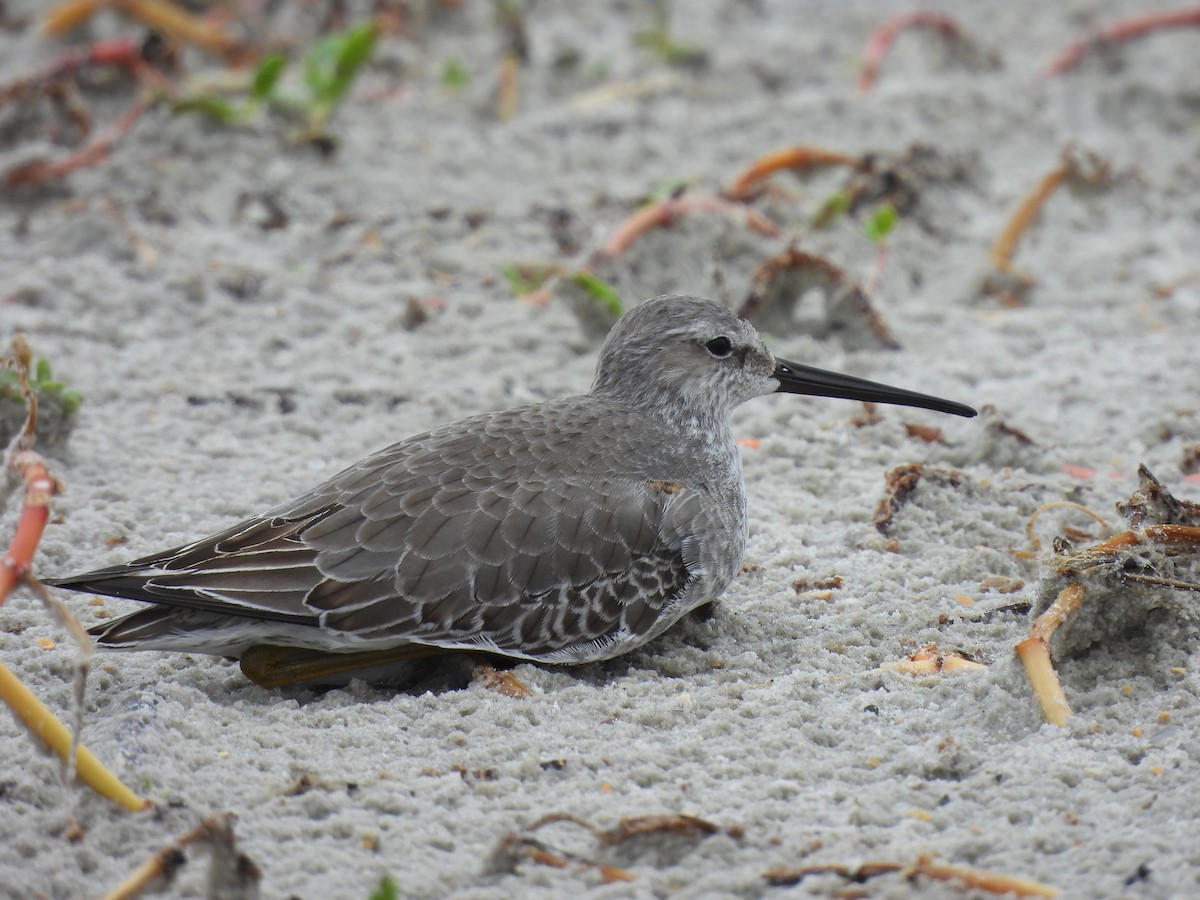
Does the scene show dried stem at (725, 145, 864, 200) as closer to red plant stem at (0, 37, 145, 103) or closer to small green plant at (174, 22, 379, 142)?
small green plant at (174, 22, 379, 142)

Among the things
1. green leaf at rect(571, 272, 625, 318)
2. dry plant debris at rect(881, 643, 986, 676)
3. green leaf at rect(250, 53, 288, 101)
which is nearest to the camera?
dry plant debris at rect(881, 643, 986, 676)

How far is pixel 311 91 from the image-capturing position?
735 cm

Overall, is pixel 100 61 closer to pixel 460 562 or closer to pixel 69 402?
pixel 69 402

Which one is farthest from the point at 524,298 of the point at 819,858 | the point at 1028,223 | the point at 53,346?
the point at 819,858

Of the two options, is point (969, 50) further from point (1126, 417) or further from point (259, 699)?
point (259, 699)

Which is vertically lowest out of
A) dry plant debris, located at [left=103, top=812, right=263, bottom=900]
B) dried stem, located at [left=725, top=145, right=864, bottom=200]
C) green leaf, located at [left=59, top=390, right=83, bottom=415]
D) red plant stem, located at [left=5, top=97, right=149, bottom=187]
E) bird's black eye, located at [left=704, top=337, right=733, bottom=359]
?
dry plant debris, located at [left=103, top=812, right=263, bottom=900]

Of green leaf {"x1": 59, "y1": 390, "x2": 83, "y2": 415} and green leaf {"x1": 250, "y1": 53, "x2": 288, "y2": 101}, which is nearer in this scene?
green leaf {"x1": 59, "y1": 390, "x2": 83, "y2": 415}

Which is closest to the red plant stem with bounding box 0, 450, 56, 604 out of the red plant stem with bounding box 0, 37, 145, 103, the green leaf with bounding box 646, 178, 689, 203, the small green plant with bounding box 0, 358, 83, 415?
the small green plant with bounding box 0, 358, 83, 415

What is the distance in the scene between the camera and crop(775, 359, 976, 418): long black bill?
4473 mm

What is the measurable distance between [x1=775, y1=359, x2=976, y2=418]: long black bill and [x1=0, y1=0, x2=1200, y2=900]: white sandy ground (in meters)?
0.28

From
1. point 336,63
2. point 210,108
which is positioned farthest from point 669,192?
point 210,108

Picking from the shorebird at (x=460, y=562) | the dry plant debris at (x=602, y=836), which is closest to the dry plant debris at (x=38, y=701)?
the shorebird at (x=460, y=562)

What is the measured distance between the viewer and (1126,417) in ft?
17.5

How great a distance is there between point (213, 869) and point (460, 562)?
124 cm
